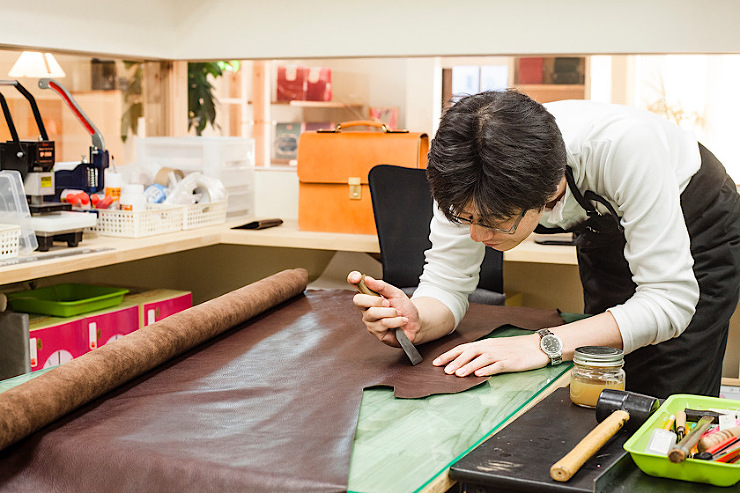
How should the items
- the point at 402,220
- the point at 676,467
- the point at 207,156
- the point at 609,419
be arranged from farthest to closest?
the point at 207,156, the point at 402,220, the point at 609,419, the point at 676,467

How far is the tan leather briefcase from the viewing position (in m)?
2.65

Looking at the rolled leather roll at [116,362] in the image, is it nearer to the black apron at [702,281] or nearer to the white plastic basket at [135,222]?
the black apron at [702,281]

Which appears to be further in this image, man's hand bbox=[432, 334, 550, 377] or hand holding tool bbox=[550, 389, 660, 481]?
man's hand bbox=[432, 334, 550, 377]

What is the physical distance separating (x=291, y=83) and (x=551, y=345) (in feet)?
9.05

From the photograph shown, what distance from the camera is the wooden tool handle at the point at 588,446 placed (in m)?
0.89

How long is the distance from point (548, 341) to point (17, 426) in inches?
32.7

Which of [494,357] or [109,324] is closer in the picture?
[494,357]

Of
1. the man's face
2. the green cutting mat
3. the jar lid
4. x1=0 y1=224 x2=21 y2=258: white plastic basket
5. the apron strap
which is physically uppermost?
the apron strap

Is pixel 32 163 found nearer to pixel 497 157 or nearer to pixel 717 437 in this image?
pixel 497 157

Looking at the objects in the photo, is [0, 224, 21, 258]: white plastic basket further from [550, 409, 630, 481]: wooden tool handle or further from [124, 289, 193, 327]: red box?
[550, 409, 630, 481]: wooden tool handle

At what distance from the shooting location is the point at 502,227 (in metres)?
1.30

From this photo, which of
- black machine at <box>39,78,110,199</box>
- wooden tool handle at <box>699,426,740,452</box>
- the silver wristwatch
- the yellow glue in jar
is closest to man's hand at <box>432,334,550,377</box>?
the silver wristwatch

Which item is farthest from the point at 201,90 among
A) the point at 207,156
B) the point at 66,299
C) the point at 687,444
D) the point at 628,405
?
the point at 687,444

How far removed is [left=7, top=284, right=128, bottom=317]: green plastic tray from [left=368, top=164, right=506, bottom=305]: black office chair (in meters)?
0.81
